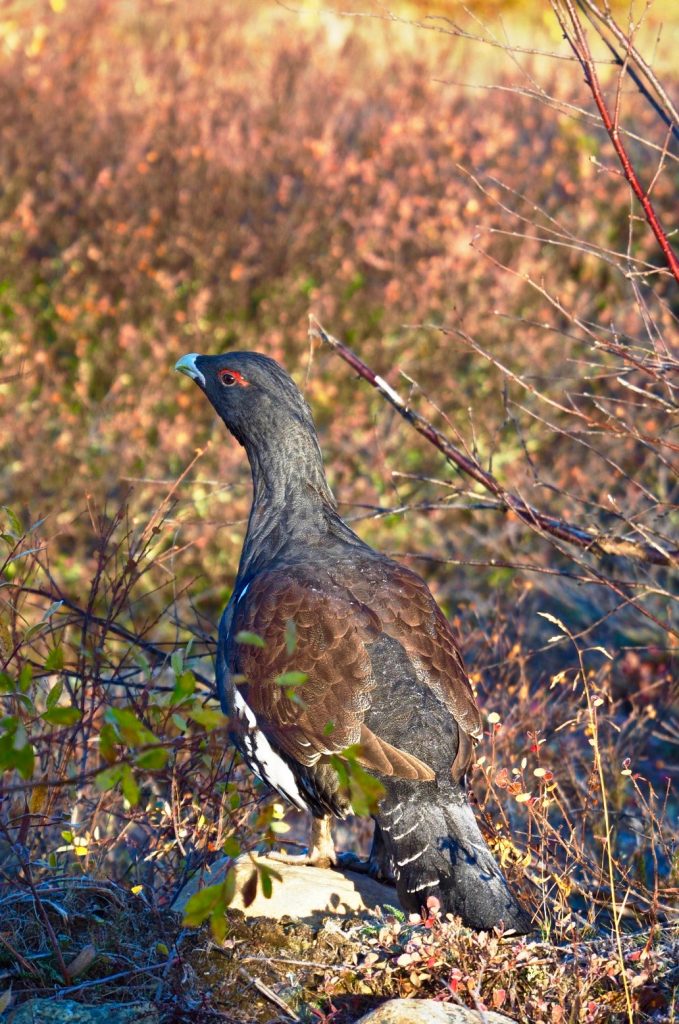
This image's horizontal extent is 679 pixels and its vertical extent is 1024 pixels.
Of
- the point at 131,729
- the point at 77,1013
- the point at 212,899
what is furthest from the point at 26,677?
the point at 77,1013

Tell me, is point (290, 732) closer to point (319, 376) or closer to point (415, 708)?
point (415, 708)

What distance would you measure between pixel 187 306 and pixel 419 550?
2.61m

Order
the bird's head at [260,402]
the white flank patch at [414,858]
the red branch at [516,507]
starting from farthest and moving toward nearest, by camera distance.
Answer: the bird's head at [260,402]
the red branch at [516,507]
the white flank patch at [414,858]

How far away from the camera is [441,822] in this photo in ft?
11.8

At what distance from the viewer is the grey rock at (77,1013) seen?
130 inches

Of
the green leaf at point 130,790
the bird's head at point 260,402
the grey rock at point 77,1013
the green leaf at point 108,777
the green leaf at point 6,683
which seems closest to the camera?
the green leaf at point 130,790

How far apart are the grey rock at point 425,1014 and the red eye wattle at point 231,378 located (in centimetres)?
227

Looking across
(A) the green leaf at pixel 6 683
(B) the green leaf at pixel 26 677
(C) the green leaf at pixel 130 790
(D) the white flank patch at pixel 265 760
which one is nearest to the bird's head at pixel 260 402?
(D) the white flank patch at pixel 265 760

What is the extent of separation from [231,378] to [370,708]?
4.91 feet

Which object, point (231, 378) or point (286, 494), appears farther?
point (231, 378)

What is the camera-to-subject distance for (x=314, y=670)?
12.3ft

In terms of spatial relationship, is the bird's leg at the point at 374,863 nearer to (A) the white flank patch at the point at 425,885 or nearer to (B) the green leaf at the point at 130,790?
(A) the white flank patch at the point at 425,885

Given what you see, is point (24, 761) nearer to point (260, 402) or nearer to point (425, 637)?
point (425, 637)

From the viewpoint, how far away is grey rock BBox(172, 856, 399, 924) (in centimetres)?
378
